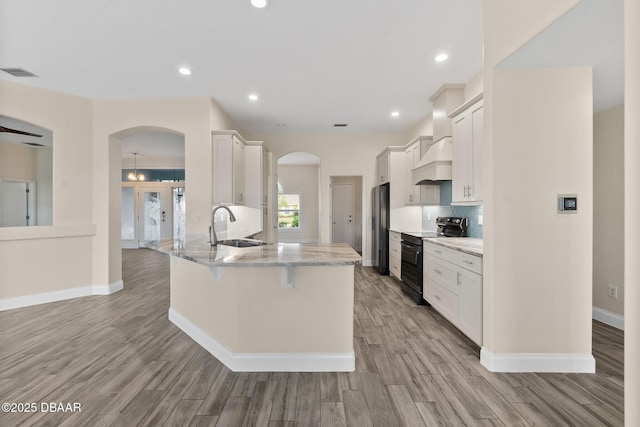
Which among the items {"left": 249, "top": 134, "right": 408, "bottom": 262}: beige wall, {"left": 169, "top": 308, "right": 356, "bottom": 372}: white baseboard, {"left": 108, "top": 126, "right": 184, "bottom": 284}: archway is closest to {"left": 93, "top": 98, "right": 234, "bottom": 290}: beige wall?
{"left": 108, "top": 126, "right": 184, "bottom": 284}: archway

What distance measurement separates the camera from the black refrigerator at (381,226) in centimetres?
539

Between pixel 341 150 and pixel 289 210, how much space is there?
15.5 ft

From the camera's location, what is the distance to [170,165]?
9008 millimetres

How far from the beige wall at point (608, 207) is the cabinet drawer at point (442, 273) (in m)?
1.79

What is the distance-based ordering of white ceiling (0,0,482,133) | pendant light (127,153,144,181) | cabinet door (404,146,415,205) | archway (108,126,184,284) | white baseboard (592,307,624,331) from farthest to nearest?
pendant light (127,153,144,181) → cabinet door (404,146,415,205) → archway (108,126,184,284) → white baseboard (592,307,624,331) → white ceiling (0,0,482,133)

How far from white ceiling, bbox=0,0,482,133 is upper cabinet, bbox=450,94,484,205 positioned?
65 centimetres

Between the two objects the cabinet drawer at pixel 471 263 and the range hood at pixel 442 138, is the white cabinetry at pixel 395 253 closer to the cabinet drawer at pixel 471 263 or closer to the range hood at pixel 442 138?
the range hood at pixel 442 138

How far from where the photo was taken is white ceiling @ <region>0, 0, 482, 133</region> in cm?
241

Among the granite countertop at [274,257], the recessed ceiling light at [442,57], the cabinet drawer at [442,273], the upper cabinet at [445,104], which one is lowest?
the cabinet drawer at [442,273]

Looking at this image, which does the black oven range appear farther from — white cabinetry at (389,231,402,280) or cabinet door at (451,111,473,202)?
cabinet door at (451,111,473,202)

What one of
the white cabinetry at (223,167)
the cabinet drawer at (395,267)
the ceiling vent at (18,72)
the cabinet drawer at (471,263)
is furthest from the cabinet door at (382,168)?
the ceiling vent at (18,72)

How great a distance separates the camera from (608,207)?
3170 millimetres

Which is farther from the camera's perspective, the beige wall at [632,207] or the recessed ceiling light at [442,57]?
the recessed ceiling light at [442,57]

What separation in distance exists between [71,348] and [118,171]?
2.90m
